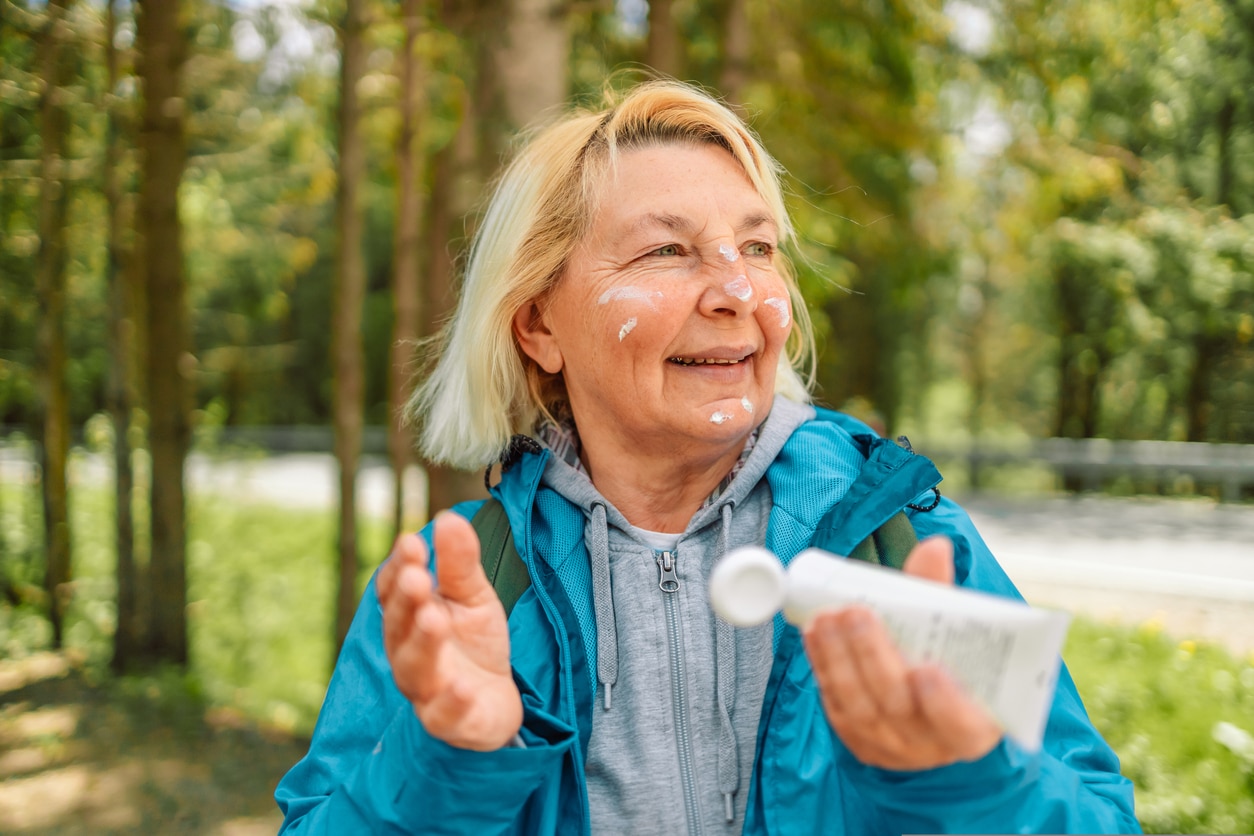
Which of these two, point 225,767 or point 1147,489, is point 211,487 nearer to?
point 225,767

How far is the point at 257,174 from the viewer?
35.2 ft

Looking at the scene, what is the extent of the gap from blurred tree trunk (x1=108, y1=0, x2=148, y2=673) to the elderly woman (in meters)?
5.28

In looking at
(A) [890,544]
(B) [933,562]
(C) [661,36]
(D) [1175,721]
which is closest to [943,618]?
(B) [933,562]

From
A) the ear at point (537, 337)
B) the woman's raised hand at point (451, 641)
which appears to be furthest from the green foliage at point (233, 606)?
the woman's raised hand at point (451, 641)

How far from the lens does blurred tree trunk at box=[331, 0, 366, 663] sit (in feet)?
14.1

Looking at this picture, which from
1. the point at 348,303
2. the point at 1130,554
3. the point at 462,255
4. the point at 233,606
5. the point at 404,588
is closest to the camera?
the point at 404,588

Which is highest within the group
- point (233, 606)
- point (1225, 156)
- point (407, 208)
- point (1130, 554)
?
point (1225, 156)

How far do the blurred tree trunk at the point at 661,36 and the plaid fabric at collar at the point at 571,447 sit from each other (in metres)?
4.16

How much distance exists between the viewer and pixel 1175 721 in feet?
13.3

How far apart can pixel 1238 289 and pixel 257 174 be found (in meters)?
10.0

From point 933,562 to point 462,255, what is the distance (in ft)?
8.37

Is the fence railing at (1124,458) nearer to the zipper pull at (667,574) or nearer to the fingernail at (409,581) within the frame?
the zipper pull at (667,574)

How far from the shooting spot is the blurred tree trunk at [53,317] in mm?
6246

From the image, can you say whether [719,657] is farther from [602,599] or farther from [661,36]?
[661,36]
